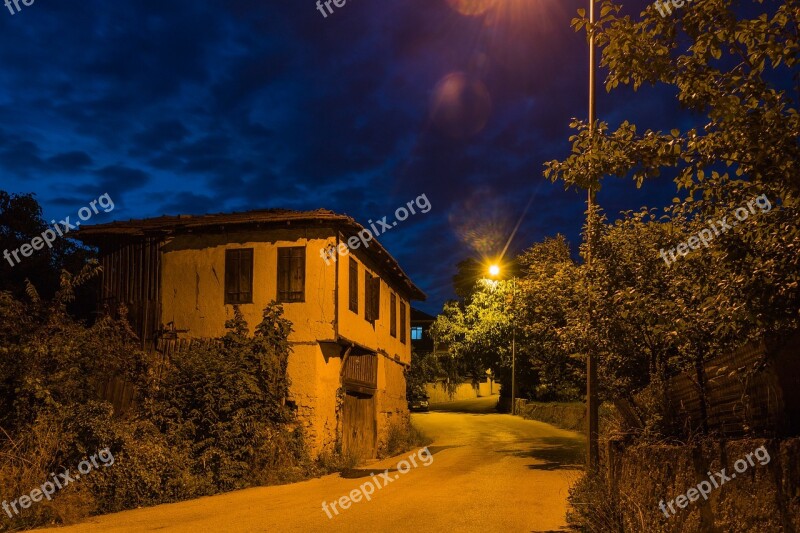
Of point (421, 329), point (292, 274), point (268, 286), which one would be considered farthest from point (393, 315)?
point (421, 329)

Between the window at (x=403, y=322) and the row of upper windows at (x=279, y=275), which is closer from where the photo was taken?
the row of upper windows at (x=279, y=275)

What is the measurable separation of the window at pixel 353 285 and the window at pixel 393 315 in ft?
18.3

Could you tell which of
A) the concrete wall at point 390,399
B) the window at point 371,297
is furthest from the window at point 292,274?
the concrete wall at point 390,399

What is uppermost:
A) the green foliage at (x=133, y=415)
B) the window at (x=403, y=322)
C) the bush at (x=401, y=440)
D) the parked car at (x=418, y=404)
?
the window at (x=403, y=322)

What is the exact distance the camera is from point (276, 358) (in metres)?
17.1

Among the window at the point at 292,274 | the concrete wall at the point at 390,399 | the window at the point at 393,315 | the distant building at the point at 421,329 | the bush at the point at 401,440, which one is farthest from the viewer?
the distant building at the point at 421,329

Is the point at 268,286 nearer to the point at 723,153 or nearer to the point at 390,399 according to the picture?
the point at 390,399

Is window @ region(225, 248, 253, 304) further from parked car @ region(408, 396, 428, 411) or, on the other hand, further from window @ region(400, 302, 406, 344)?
parked car @ region(408, 396, 428, 411)

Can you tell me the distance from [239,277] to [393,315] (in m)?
8.92

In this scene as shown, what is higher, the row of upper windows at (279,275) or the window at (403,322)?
the row of upper windows at (279,275)

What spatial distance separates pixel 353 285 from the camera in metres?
20.0

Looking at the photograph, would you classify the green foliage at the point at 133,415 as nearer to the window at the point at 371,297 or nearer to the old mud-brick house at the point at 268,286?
the old mud-brick house at the point at 268,286

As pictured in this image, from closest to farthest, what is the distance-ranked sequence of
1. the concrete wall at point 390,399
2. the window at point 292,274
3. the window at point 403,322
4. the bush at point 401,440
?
the window at point 292,274 → the bush at point 401,440 → the concrete wall at point 390,399 → the window at point 403,322

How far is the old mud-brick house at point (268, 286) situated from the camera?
18203mm
